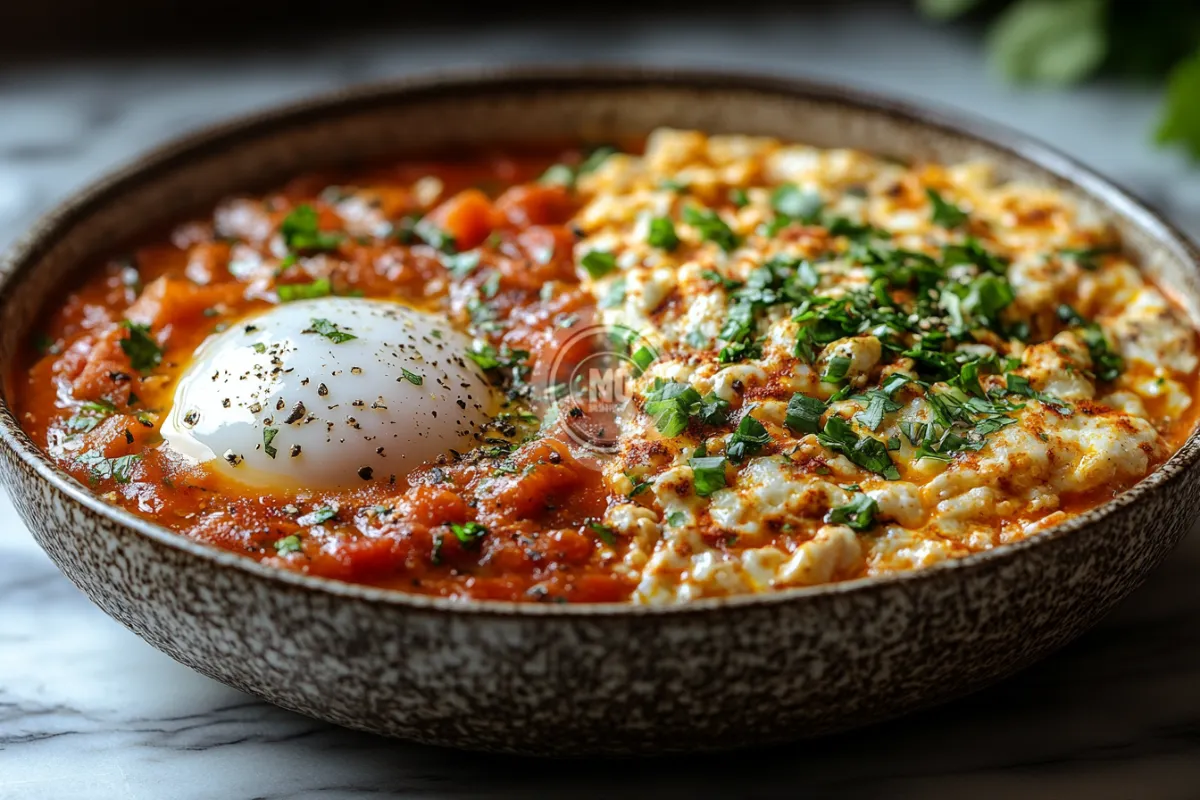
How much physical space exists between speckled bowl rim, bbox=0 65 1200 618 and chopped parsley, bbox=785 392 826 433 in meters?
0.54

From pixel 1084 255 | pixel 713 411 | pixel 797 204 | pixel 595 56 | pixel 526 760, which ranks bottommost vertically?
pixel 526 760

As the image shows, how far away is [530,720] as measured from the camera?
2.57 meters

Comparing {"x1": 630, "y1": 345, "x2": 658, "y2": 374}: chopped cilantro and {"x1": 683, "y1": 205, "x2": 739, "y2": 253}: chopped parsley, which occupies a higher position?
{"x1": 683, "y1": 205, "x2": 739, "y2": 253}: chopped parsley

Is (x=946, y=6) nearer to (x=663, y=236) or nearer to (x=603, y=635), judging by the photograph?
(x=663, y=236)

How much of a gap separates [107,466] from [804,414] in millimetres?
1769

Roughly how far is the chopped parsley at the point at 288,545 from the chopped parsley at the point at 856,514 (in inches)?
48.0

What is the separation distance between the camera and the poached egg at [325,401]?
3.20m

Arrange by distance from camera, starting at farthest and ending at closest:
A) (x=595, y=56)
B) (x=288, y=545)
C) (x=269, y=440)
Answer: (x=595, y=56)
(x=269, y=440)
(x=288, y=545)

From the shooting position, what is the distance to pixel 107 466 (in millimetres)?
3256

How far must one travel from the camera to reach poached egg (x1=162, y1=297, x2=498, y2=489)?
320cm

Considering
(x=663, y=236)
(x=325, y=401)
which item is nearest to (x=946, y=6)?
(x=663, y=236)

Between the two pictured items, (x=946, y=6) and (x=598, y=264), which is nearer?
(x=598, y=264)

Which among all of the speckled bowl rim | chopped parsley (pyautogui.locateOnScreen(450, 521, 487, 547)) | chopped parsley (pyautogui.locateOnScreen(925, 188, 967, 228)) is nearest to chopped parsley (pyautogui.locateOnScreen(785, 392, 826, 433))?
the speckled bowl rim

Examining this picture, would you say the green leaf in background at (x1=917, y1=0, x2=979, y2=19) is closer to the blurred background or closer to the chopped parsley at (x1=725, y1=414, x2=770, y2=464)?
the blurred background
